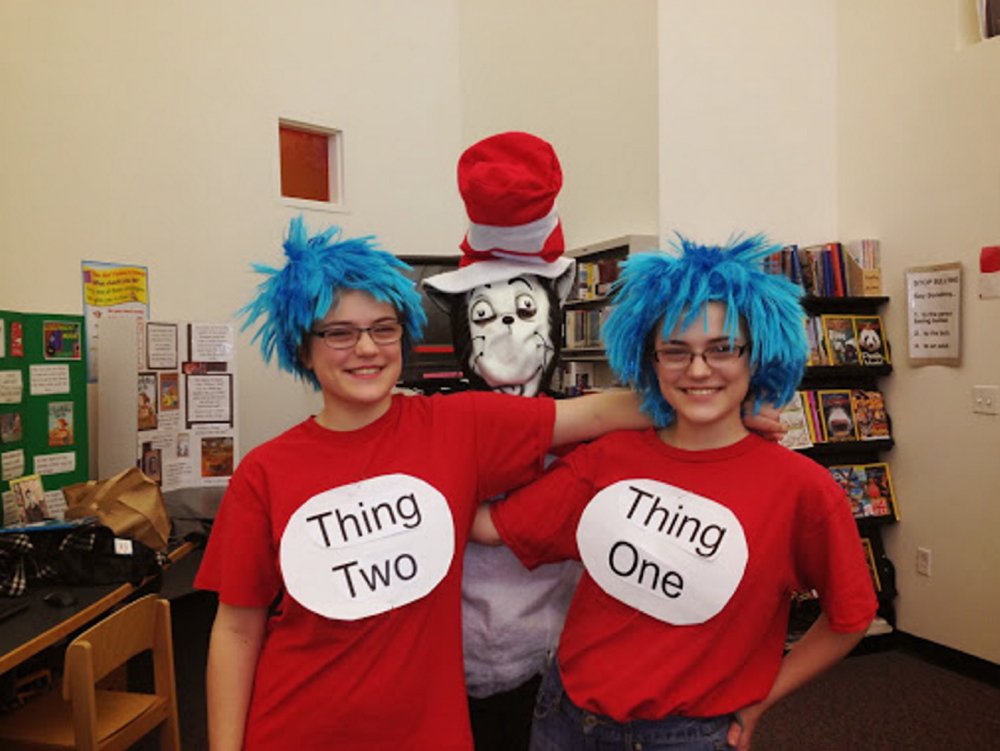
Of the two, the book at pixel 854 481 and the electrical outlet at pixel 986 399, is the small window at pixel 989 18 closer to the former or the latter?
the electrical outlet at pixel 986 399

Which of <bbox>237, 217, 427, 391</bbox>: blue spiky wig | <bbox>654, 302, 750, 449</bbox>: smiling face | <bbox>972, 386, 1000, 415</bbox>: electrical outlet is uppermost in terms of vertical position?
<bbox>237, 217, 427, 391</bbox>: blue spiky wig

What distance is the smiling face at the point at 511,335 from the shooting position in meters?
1.41

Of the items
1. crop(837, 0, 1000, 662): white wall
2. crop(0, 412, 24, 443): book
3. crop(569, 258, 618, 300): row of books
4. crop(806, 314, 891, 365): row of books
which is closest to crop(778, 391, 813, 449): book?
crop(806, 314, 891, 365): row of books

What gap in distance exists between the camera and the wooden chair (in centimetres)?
178

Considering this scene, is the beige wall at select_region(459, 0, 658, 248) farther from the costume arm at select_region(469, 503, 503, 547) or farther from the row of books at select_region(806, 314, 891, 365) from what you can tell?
the costume arm at select_region(469, 503, 503, 547)

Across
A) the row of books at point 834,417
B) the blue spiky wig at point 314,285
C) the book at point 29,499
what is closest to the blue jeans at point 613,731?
the blue spiky wig at point 314,285

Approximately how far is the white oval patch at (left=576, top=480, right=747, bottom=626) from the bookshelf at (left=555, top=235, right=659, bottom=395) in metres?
2.70

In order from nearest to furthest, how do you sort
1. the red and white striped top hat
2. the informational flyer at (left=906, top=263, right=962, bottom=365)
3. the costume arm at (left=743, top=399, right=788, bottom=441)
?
the costume arm at (left=743, top=399, right=788, bottom=441)
the red and white striped top hat
the informational flyer at (left=906, top=263, right=962, bottom=365)

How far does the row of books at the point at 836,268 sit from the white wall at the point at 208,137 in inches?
93.0

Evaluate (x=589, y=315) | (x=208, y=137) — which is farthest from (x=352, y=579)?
(x=208, y=137)

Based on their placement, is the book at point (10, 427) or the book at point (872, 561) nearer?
the book at point (10, 427)

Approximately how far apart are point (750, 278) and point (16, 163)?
370 centimetres

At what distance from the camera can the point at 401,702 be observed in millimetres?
1091

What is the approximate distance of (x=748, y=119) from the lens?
3916mm
